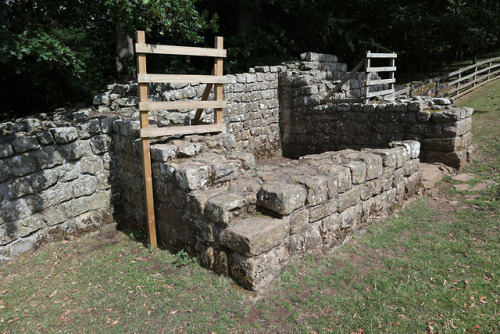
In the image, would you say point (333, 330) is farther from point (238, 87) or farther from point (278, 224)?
point (238, 87)

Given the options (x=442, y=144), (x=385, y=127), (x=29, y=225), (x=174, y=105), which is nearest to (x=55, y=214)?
(x=29, y=225)

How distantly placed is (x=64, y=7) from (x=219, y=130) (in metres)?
6.14

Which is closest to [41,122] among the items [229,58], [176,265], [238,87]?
[176,265]

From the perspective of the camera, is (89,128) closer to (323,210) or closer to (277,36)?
(323,210)

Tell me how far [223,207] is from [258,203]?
0.48m

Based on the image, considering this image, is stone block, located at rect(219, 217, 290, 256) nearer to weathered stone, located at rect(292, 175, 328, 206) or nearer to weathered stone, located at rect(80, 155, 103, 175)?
weathered stone, located at rect(292, 175, 328, 206)

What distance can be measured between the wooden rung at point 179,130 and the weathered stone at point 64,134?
138 cm

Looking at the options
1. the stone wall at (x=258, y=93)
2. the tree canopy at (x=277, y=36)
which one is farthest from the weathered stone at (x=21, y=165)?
the tree canopy at (x=277, y=36)

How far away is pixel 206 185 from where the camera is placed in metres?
4.52

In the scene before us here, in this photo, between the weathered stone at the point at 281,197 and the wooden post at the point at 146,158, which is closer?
the weathered stone at the point at 281,197

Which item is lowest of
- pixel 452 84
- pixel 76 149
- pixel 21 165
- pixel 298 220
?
pixel 298 220

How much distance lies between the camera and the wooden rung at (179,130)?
15.8 ft

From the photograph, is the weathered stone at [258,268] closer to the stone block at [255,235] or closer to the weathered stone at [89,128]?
the stone block at [255,235]

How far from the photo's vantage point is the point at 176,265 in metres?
4.52
